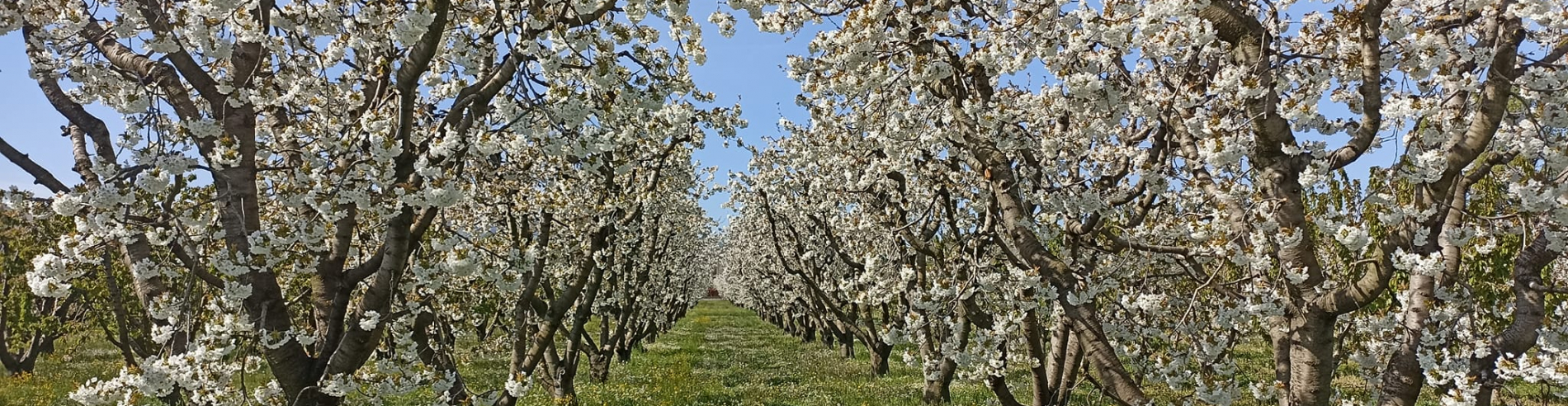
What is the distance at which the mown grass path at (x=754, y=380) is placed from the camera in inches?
526

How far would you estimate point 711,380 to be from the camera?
1650cm

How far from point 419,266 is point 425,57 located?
166 cm

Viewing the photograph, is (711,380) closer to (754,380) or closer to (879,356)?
(754,380)

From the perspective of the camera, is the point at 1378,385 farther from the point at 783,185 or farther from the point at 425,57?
the point at 783,185

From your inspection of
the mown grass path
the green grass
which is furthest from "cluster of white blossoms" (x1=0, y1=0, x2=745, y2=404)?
the green grass

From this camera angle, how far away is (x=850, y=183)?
29.3 feet

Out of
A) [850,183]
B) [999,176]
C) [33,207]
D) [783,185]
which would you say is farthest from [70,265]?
[783,185]

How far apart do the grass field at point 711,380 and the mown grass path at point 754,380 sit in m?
0.02

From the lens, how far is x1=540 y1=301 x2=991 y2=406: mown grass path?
13352mm

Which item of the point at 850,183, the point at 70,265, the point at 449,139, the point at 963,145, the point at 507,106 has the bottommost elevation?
the point at 70,265

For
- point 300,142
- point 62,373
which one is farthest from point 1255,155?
point 62,373

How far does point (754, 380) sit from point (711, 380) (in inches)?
36.1

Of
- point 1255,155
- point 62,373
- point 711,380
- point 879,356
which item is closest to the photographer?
point 1255,155

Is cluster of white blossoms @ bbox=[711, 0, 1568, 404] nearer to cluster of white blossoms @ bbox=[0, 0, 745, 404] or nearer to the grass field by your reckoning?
cluster of white blossoms @ bbox=[0, 0, 745, 404]
